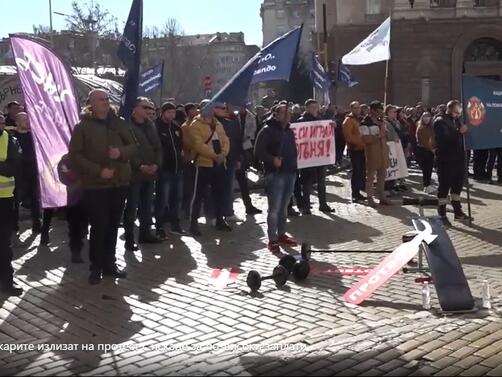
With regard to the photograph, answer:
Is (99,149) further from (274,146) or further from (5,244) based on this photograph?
(274,146)

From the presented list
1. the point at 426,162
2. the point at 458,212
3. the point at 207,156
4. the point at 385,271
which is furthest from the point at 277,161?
the point at 426,162

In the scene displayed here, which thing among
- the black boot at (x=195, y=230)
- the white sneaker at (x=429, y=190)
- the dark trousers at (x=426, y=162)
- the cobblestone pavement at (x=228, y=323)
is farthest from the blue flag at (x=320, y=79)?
the cobblestone pavement at (x=228, y=323)

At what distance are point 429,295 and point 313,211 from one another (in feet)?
20.9

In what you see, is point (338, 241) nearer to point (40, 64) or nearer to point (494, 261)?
point (494, 261)

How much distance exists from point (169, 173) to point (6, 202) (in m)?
3.62

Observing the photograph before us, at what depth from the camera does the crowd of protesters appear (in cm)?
732

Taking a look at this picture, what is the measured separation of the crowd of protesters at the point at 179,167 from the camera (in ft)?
24.0

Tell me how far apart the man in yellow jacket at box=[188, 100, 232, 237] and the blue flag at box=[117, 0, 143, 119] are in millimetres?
2139

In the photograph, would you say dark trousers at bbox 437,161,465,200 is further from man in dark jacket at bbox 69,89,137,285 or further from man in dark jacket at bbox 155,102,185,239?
man in dark jacket at bbox 69,89,137,285

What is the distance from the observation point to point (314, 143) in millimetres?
12320

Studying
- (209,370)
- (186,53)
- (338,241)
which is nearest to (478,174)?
(338,241)

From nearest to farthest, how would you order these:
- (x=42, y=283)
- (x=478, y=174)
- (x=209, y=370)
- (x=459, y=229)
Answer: (x=209, y=370) < (x=42, y=283) < (x=459, y=229) < (x=478, y=174)

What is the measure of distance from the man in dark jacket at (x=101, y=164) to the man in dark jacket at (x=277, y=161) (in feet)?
7.04

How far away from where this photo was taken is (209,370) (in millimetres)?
4812
